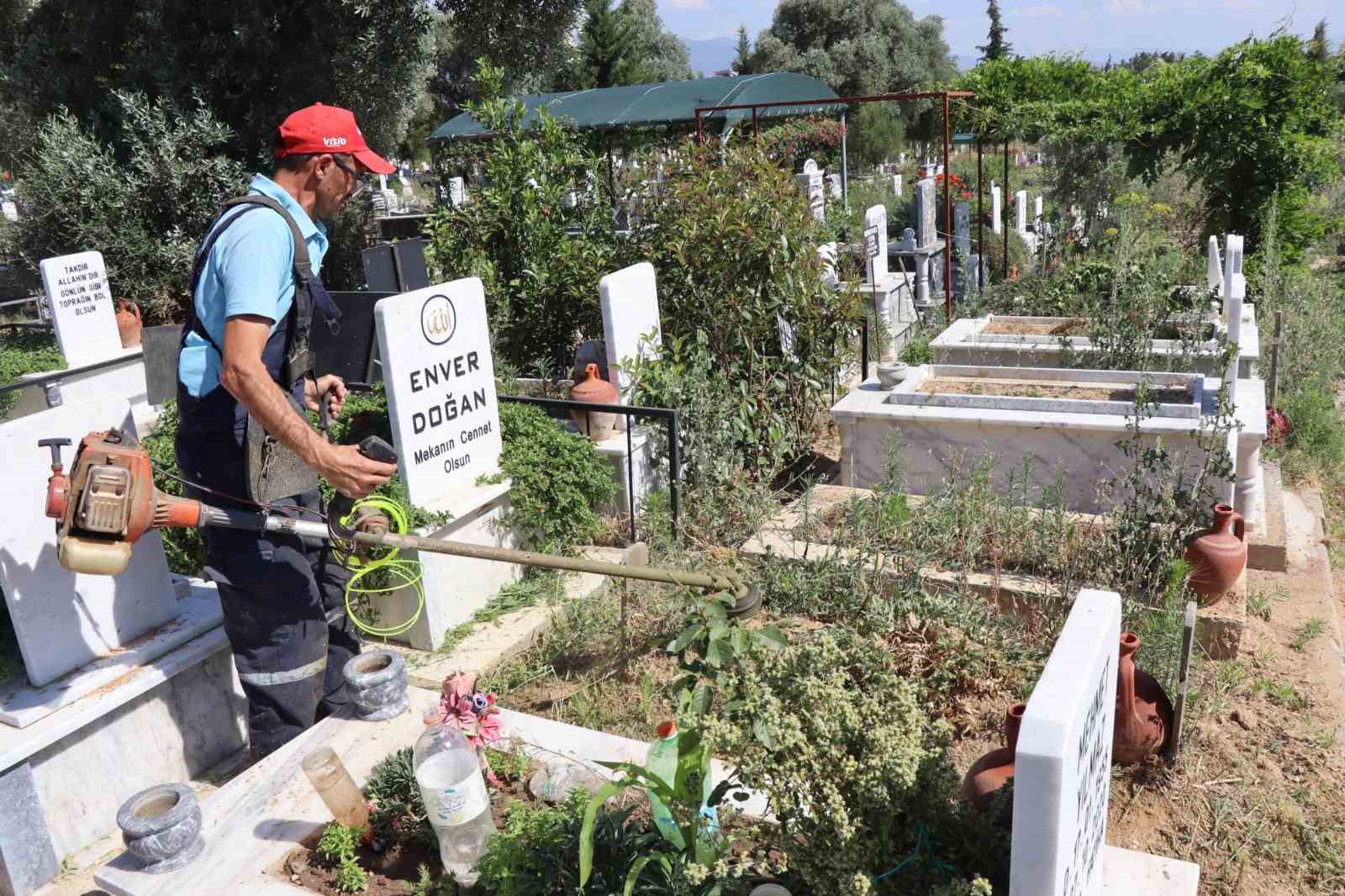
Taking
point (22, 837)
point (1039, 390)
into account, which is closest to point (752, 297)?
point (1039, 390)

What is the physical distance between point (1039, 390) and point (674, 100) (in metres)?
15.5

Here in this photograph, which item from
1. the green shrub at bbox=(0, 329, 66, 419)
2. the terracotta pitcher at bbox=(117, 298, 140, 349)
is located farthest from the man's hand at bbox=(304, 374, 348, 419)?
the terracotta pitcher at bbox=(117, 298, 140, 349)

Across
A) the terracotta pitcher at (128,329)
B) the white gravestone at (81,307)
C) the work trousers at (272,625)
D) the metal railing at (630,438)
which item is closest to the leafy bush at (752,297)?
the metal railing at (630,438)

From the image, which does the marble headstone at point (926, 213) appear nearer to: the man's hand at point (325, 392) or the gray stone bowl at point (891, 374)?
the gray stone bowl at point (891, 374)

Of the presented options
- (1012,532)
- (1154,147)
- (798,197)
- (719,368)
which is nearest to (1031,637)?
(1012,532)

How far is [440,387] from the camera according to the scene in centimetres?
463

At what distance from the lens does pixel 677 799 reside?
7.36 feet

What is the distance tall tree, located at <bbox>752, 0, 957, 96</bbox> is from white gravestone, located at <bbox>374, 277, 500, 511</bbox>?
36909 mm

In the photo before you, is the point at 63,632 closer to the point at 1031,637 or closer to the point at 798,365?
the point at 1031,637

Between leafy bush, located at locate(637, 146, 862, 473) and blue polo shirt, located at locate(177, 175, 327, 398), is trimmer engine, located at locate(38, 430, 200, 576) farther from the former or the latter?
leafy bush, located at locate(637, 146, 862, 473)

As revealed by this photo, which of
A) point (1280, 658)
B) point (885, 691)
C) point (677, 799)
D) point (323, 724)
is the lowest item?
point (1280, 658)

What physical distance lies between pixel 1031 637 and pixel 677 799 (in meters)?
2.39

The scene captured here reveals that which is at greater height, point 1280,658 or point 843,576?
point 843,576

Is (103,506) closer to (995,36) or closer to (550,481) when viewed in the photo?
(550,481)
